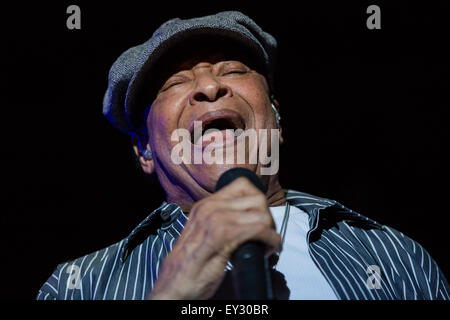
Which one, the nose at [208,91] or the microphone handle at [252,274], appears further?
the nose at [208,91]

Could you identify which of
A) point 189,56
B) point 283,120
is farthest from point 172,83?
point 283,120

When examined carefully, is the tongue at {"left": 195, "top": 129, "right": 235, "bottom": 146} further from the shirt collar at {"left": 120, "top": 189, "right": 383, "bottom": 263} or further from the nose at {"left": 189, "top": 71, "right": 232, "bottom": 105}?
the shirt collar at {"left": 120, "top": 189, "right": 383, "bottom": 263}

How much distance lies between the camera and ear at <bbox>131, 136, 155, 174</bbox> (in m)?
1.88

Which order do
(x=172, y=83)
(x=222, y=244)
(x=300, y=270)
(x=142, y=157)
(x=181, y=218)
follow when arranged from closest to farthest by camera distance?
(x=222, y=244), (x=300, y=270), (x=181, y=218), (x=172, y=83), (x=142, y=157)

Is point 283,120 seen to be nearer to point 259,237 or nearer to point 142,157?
point 142,157

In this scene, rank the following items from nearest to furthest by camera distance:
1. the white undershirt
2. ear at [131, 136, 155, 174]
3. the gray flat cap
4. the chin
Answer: the white undershirt → the chin → the gray flat cap → ear at [131, 136, 155, 174]

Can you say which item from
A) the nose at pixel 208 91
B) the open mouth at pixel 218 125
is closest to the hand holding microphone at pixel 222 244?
the open mouth at pixel 218 125

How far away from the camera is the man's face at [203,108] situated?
5.01 feet

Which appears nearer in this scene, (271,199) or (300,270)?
(300,270)

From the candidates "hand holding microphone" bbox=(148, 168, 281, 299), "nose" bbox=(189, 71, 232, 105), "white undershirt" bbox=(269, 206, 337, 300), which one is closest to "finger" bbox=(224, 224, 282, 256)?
"hand holding microphone" bbox=(148, 168, 281, 299)

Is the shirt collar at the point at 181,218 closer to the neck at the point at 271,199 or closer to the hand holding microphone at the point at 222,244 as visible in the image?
the neck at the point at 271,199

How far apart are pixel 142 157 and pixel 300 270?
3.16 ft

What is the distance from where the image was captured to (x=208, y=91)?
1538 millimetres

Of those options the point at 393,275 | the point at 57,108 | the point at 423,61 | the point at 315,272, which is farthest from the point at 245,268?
the point at 423,61
